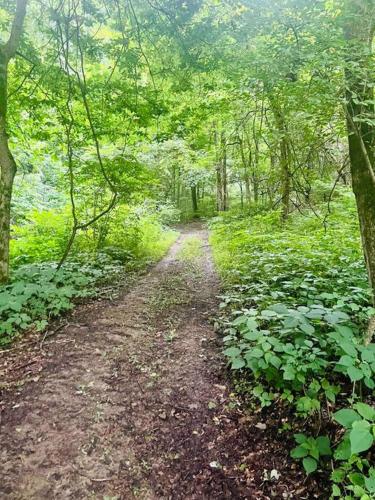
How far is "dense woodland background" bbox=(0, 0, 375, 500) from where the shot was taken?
8.80 feet

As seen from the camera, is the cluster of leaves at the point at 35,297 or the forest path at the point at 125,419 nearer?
the forest path at the point at 125,419

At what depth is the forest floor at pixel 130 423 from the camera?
2283 millimetres

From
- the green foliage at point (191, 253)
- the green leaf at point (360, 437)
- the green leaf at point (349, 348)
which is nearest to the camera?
the green leaf at point (360, 437)

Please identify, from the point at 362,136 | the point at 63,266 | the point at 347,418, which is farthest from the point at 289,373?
the point at 63,266

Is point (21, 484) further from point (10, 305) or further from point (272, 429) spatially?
point (10, 305)

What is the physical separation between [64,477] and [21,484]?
28 centimetres

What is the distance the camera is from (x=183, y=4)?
459 cm

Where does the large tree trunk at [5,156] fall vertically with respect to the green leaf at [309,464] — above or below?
above

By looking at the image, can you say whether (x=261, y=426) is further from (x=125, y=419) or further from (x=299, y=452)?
(x=125, y=419)

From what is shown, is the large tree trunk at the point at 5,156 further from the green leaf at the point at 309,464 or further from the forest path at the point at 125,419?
the green leaf at the point at 309,464

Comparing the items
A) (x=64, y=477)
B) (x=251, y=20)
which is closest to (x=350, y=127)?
(x=251, y=20)

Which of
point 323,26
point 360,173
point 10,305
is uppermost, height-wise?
point 323,26

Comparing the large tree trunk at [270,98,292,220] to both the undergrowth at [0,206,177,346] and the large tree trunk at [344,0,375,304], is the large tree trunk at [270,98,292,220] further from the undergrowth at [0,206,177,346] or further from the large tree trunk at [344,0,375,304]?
the undergrowth at [0,206,177,346]

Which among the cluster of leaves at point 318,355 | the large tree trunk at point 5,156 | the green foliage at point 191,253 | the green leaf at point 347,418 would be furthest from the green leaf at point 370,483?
the green foliage at point 191,253
